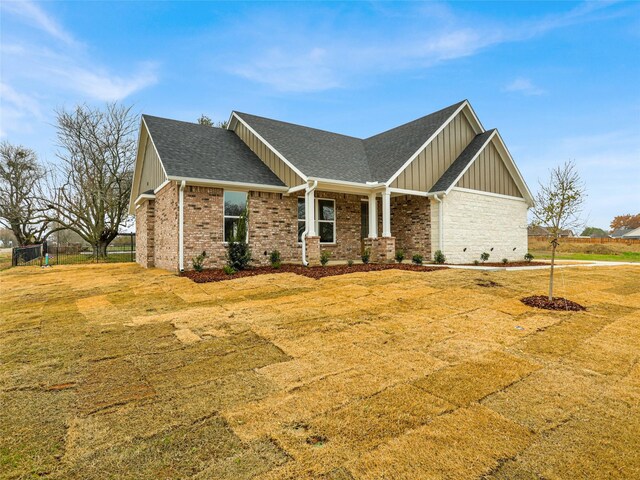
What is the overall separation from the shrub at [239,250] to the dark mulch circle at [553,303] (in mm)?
7696

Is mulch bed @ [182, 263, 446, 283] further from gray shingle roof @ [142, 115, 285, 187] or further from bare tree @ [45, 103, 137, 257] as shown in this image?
bare tree @ [45, 103, 137, 257]

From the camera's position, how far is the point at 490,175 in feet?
49.6

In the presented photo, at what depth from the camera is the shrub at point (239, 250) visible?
1073 centimetres

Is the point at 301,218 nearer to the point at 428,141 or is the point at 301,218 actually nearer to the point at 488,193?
the point at 428,141

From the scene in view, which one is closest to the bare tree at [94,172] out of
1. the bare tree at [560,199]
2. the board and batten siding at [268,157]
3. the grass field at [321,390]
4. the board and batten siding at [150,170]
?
the board and batten siding at [150,170]

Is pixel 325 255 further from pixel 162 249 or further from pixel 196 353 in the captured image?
pixel 196 353

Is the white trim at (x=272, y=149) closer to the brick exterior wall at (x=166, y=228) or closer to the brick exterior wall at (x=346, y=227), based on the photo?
the brick exterior wall at (x=346, y=227)

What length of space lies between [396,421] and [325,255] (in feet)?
29.3

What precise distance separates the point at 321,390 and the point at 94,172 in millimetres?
25519

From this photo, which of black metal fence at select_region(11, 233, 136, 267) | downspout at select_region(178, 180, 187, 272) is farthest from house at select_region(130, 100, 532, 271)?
black metal fence at select_region(11, 233, 136, 267)

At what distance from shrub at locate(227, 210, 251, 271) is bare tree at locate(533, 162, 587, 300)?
7933 millimetres

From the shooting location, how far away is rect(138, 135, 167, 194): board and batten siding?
43.4 feet

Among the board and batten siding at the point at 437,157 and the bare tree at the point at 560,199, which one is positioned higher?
the board and batten siding at the point at 437,157

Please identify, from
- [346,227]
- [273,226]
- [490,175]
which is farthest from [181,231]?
[490,175]
